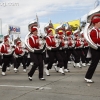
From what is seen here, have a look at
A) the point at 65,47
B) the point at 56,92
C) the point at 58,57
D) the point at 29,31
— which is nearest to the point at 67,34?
the point at 65,47

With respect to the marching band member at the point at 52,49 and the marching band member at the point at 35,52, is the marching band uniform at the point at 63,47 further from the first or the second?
the marching band member at the point at 35,52

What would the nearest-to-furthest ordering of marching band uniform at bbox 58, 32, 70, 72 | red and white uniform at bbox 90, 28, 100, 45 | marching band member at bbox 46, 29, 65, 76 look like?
red and white uniform at bbox 90, 28, 100, 45, marching band member at bbox 46, 29, 65, 76, marching band uniform at bbox 58, 32, 70, 72

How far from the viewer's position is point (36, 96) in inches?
230

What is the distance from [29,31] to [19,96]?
368cm

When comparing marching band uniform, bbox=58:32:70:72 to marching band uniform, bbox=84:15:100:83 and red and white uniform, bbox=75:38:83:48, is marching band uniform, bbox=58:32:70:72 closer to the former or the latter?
red and white uniform, bbox=75:38:83:48

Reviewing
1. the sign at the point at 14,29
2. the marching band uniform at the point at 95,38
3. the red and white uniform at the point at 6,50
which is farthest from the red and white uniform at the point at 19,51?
the sign at the point at 14,29

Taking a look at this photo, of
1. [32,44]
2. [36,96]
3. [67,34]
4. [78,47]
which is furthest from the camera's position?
[78,47]

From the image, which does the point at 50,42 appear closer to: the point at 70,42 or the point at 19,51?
the point at 70,42

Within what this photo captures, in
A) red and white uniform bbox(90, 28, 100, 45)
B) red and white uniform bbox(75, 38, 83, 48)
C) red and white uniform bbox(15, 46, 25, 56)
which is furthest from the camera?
red and white uniform bbox(15, 46, 25, 56)

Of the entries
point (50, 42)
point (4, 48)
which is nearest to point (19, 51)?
point (4, 48)

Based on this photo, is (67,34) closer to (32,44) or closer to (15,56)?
(15,56)

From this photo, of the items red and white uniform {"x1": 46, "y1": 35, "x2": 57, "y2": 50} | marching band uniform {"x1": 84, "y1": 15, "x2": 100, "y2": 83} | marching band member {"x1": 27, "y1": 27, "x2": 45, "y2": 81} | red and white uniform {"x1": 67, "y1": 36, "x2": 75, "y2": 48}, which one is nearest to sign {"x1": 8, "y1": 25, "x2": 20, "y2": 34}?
red and white uniform {"x1": 67, "y1": 36, "x2": 75, "y2": 48}

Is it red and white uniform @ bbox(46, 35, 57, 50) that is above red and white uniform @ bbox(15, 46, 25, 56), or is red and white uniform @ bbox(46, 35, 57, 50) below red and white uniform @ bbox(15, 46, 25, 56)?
above

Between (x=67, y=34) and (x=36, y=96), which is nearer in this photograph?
(x=36, y=96)
